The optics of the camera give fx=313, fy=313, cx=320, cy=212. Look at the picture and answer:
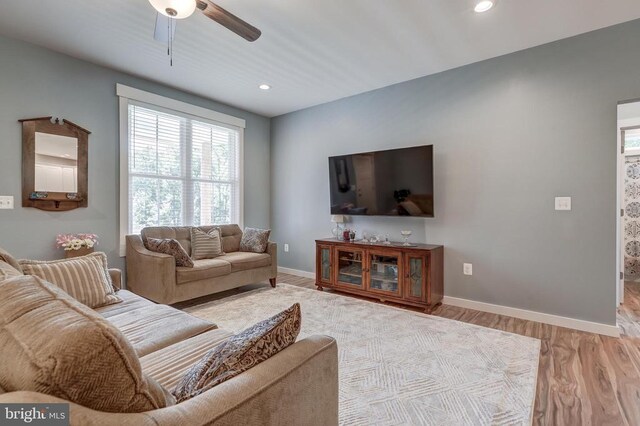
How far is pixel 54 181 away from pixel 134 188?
2.51 ft

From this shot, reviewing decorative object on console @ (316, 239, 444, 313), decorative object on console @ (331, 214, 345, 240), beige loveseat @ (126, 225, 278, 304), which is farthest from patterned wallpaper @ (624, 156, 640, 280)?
beige loveseat @ (126, 225, 278, 304)

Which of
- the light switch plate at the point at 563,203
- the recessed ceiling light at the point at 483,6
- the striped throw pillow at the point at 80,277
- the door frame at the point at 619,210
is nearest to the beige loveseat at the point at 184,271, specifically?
the striped throw pillow at the point at 80,277

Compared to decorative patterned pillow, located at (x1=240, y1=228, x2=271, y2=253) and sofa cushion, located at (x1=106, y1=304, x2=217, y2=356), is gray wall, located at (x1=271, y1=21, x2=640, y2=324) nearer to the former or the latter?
decorative patterned pillow, located at (x1=240, y1=228, x2=271, y2=253)

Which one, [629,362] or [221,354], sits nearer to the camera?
[221,354]

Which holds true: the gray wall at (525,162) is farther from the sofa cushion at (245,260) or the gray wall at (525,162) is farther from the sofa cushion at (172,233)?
the sofa cushion at (172,233)

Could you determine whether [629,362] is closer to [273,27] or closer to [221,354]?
[221,354]

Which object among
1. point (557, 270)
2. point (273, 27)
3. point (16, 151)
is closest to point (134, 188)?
point (16, 151)

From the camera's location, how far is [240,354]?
3.08 feet

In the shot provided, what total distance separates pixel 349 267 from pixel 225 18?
293cm

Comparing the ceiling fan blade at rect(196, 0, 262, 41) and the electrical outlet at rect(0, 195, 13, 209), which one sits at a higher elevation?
the ceiling fan blade at rect(196, 0, 262, 41)

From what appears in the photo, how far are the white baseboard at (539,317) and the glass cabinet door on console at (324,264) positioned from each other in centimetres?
142

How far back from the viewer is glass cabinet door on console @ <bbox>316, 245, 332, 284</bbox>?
Answer: 4105 millimetres

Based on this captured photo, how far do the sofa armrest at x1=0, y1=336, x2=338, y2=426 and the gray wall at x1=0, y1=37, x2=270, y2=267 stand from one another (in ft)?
11.1

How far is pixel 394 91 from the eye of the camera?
4004 mm
